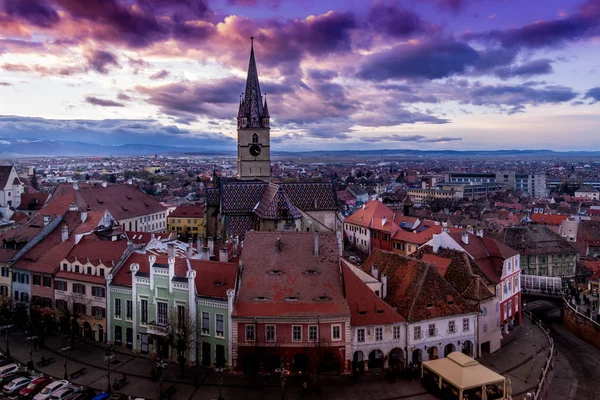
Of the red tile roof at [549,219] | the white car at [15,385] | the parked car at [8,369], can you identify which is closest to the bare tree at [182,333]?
the white car at [15,385]

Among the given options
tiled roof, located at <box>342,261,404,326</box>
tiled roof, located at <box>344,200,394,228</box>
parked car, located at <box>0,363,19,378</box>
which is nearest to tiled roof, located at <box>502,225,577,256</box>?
tiled roof, located at <box>344,200,394,228</box>

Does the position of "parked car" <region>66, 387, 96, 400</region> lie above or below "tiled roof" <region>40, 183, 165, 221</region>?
below

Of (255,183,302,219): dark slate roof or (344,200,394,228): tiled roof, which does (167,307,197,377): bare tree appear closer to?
(255,183,302,219): dark slate roof

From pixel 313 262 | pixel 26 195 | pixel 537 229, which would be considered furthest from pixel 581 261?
pixel 26 195

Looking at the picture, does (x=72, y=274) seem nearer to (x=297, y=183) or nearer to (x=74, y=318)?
(x=74, y=318)

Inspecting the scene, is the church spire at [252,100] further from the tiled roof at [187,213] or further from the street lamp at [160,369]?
the street lamp at [160,369]
